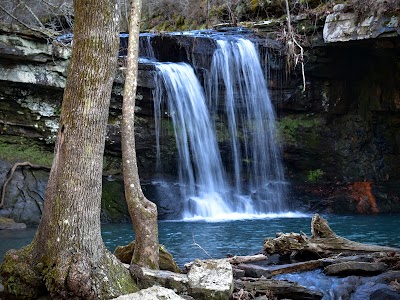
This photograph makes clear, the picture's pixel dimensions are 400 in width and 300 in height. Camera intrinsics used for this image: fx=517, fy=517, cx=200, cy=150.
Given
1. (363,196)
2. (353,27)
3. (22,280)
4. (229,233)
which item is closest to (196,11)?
(353,27)

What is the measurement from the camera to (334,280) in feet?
22.1

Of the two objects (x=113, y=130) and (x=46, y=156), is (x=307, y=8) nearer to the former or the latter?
(x=113, y=130)

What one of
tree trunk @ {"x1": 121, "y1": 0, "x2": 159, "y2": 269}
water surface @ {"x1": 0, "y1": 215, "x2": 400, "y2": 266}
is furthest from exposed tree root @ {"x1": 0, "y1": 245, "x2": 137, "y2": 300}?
water surface @ {"x1": 0, "y1": 215, "x2": 400, "y2": 266}

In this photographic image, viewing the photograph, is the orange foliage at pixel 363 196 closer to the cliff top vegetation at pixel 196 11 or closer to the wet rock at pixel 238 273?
the cliff top vegetation at pixel 196 11

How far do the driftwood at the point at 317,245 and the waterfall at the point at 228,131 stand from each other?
835 cm

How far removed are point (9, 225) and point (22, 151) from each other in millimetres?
2942

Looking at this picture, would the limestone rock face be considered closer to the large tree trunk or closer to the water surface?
the water surface

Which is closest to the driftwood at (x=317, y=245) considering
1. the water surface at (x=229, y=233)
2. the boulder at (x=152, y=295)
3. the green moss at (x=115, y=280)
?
the water surface at (x=229, y=233)

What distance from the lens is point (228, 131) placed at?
1797 cm

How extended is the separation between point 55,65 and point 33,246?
1080 centimetres

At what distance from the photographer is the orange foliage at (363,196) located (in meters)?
17.8

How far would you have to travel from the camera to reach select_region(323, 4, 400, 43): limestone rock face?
14.9 meters

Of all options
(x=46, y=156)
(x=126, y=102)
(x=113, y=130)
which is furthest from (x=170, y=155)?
(x=126, y=102)

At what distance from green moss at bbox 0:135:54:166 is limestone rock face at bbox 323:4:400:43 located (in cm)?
963
